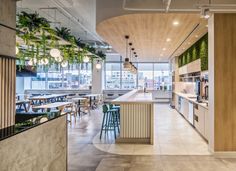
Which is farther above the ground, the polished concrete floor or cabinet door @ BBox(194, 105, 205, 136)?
cabinet door @ BBox(194, 105, 205, 136)

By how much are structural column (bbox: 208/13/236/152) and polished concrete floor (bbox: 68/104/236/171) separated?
448 millimetres

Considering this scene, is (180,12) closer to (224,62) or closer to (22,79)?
(224,62)

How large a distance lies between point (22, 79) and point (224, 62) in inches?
597

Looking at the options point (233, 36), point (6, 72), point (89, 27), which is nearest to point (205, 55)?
point (233, 36)

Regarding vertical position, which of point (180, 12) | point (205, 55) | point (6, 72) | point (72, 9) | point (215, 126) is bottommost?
point (215, 126)

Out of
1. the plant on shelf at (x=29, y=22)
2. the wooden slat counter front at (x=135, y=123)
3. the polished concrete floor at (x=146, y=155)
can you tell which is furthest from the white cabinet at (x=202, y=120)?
the plant on shelf at (x=29, y=22)

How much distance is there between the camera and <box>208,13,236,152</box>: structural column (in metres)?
5.06

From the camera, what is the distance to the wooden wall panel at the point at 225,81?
16.6ft

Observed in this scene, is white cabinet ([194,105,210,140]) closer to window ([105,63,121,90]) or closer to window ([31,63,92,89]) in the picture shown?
window ([105,63,121,90])

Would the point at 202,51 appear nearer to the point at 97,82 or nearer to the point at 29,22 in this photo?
the point at 29,22

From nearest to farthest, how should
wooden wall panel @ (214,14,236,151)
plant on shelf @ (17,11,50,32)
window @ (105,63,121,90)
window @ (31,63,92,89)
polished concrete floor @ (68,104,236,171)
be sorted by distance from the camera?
polished concrete floor @ (68,104,236,171), wooden wall panel @ (214,14,236,151), plant on shelf @ (17,11,50,32), window @ (31,63,92,89), window @ (105,63,121,90)

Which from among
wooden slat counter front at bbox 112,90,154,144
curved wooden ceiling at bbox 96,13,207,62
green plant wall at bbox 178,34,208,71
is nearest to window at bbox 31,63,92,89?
green plant wall at bbox 178,34,208,71

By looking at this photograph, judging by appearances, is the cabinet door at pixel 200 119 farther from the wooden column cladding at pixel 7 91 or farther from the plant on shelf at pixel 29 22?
the plant on shelf at pixel 29 22

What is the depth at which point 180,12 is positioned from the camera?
505cm
